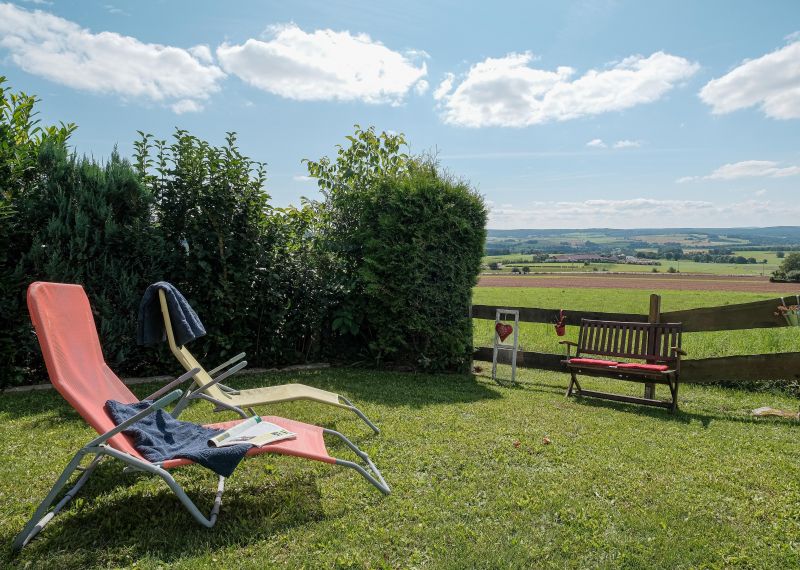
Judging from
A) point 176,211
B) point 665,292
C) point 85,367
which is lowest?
point 665,292

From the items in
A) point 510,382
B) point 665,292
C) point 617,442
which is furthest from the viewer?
point 665,292

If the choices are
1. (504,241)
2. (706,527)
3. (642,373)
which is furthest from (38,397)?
(504,241)

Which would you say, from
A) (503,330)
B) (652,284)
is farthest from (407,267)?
(652,284)

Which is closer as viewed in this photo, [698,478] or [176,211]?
[698,478]

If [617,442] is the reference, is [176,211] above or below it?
above

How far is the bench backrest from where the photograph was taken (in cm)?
642

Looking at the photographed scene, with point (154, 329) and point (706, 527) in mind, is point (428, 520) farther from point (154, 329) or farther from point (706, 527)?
point (154, 329)

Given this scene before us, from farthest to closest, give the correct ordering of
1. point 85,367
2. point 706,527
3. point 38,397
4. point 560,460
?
1. point 38,397
2. point 560,460
3. point 85,367
4. point 706,527

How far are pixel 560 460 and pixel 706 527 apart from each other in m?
1.15

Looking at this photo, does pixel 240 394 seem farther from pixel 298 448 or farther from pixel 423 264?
pixel 423 264

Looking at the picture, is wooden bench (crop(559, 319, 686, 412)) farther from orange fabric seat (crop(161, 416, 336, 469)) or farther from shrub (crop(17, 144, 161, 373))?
shrub (crop(17, 144, 161, 373))

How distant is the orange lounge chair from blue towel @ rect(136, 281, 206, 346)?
1.21 feet

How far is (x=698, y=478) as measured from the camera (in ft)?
12.5

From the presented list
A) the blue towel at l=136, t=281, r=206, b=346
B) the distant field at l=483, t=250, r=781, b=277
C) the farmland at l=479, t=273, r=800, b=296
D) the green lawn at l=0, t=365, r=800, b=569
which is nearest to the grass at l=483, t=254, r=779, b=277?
the distant field at l=483, t=250, r=781, b=277
